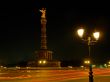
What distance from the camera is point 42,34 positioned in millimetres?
87312

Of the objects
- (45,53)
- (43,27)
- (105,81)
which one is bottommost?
(105,81)

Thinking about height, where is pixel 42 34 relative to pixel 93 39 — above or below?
above

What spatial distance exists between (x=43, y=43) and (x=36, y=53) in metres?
3.21

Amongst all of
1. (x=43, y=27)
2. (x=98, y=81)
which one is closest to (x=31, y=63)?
(x=43, y=27)

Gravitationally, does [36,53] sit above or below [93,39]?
above

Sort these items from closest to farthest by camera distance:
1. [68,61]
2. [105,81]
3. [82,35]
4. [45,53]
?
[82,35], [105,81], [45,53], [68,61]

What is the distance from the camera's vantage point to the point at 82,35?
2339 cm

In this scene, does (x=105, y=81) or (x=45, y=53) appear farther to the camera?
(x=45, y=53)

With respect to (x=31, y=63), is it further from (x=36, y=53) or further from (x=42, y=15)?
(x=42, y=15)

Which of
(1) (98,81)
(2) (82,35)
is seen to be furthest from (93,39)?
(1) (98,81)

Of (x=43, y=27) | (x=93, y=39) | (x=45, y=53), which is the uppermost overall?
(x=43, y=27)

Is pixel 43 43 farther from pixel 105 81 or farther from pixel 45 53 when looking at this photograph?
pixel 105 81

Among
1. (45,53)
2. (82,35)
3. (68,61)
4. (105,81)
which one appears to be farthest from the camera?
(68,61)

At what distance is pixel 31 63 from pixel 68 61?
188 ft
